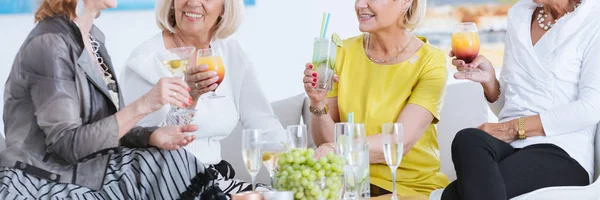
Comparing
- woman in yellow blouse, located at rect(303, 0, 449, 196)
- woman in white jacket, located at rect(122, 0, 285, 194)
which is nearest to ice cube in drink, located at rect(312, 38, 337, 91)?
woman in yellow blouse, located at rect(303, 0, 449, 196)

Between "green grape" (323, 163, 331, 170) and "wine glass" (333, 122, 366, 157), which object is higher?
"wine glass" (333, 122, 366, 157)

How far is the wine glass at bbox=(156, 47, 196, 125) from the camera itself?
110 inches

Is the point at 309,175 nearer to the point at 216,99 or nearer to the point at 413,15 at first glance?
the point at 216,99

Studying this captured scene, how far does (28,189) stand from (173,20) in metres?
1.03

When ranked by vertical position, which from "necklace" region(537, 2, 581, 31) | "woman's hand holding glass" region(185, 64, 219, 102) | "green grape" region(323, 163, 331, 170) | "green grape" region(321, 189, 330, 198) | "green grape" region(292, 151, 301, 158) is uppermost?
"necklace" region(537, 2, 581, 31)

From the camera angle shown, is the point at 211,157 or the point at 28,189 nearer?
the point at 28,189

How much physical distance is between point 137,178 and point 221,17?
92 centimetres

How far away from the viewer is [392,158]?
2641 millimetres

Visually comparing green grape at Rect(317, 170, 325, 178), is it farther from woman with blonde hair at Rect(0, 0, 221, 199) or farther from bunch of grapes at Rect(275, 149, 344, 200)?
woman with blonde hair at Rect(0, 0, 221, 199)

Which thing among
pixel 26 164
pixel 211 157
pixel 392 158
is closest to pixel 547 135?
pixel 392 158

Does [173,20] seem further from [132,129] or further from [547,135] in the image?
[547,135]

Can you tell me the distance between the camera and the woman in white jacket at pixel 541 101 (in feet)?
9.86

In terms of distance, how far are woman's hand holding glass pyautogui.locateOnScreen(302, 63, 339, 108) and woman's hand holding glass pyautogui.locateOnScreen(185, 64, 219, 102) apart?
14.1 inches

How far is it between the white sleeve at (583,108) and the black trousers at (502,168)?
3.0 inches
